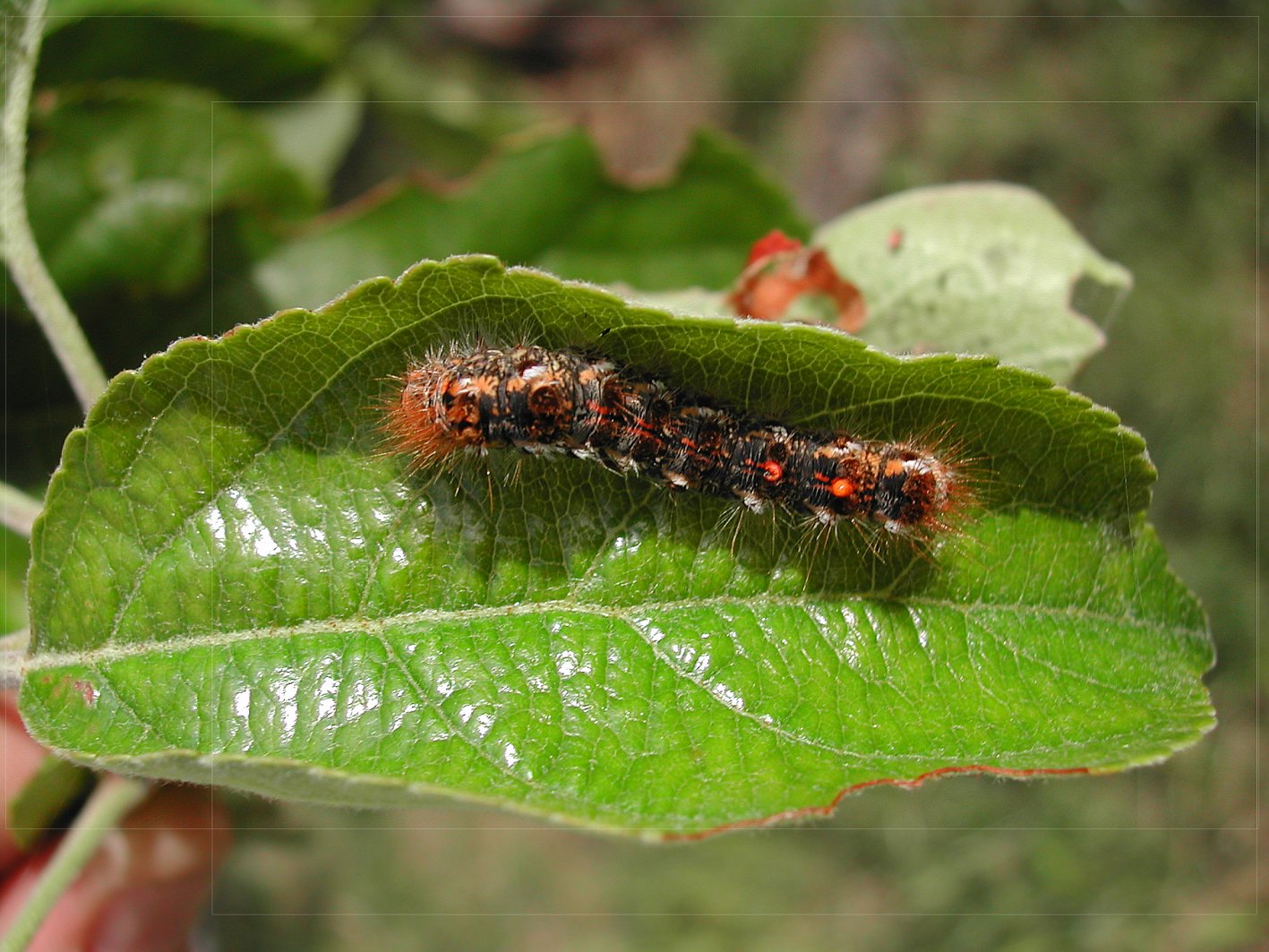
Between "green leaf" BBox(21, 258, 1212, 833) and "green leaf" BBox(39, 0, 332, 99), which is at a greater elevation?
"green leaf" BBox(39, 0, 332, 99)

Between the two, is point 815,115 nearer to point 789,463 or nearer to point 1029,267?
point 1029,267

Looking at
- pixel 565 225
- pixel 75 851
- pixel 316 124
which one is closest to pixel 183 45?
pixel 316 124

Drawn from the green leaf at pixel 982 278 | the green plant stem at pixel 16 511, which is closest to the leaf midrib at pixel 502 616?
the green plant stem at pixel 16 511

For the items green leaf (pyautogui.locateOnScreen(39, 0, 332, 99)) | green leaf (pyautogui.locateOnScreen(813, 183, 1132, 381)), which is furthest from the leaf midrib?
green leaf (pyautogui.locateOnScreen(39, 0, 332, 99))

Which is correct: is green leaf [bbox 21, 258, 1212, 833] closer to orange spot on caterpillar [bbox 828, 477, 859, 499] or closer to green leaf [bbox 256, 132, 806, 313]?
orange spot on caterpillar [bbox 828, 477, 859, 499]

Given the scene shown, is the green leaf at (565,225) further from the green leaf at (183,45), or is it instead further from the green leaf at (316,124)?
the green leaf at (183,45)

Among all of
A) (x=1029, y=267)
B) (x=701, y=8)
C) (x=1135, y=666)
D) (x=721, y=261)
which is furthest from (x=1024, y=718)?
(x=701, y=8)

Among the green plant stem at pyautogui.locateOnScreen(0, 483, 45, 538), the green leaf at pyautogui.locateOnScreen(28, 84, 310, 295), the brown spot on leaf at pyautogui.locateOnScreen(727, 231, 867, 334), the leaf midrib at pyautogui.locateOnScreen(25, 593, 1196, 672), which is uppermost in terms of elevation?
the green leaf at pyautogui.locateOnScreen(28, 84, 310, 295)
